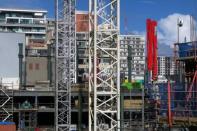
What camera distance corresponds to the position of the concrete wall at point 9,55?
66250 mm

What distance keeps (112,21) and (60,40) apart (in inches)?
1038

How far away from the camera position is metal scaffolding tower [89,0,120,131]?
27.7 m

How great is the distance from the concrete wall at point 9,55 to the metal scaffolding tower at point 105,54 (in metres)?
38.7

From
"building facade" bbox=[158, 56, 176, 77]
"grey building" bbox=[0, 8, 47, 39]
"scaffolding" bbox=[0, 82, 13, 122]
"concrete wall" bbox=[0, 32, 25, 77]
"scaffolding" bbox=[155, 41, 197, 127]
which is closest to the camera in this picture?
"scaffolding" bbox=[155, 41, 197, 127]

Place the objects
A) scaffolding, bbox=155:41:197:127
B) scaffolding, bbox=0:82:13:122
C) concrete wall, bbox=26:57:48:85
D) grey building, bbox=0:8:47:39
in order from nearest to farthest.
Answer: scaffolding, bbox=155:41:197:127, scaffolding, bbox=0:82:13:122, concrete wall, bbox=26:57:48:85, grey building, bbox=0:8:47:39

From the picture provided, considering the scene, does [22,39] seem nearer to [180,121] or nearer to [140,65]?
[180,121]

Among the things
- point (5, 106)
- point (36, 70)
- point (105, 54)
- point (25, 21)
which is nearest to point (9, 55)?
point (36, 70)

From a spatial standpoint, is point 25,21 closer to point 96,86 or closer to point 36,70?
point 36,70

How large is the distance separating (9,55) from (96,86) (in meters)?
42.0

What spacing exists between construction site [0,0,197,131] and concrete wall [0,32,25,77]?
0.14m

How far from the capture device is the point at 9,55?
6725 centimetres

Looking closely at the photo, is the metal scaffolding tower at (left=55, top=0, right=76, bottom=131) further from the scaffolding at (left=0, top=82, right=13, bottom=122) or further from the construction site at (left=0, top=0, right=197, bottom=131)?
the scaffolding at (left=0, top=82, right=13, bottom=122)

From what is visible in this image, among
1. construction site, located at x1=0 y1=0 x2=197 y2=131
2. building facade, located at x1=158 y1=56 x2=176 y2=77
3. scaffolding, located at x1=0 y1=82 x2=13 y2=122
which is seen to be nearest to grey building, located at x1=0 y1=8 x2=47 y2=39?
construction site, located at x1=0 y1=0 x2=197 y2=131

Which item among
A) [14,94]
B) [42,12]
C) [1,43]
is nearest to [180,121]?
[14,94]
